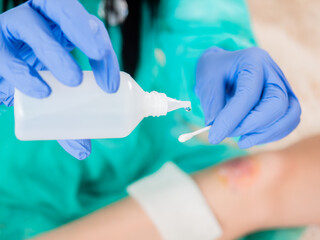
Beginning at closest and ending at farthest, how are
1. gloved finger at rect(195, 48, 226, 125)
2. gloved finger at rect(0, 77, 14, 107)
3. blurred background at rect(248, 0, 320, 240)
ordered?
gloved finger at rect(0, 77, 14, 107) → gloved finger at rect(195, 48, 226, 125) → blurred background at rect(248, 0, 320, 240)

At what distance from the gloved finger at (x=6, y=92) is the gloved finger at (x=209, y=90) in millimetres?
373

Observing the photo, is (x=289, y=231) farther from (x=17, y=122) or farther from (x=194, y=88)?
(x=17, y=122)

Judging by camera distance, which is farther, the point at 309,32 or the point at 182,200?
the point at 309,32

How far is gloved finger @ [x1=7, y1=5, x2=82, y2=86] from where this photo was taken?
1.65 feet

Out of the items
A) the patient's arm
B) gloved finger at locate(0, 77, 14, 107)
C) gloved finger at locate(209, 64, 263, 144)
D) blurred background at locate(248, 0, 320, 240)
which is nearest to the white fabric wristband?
the patient's arm

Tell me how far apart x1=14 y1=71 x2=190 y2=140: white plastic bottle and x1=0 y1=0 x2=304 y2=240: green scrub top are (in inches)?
12.7

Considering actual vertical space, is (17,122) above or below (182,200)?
above

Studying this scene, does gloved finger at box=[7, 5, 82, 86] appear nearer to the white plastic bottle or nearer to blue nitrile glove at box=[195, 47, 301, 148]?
the white plastic bottle

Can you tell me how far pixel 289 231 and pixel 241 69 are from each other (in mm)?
544

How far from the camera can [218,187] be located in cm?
90

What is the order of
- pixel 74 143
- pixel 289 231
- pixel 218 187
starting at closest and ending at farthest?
pixel 74 143
pixel 218 187
pixel 289 231

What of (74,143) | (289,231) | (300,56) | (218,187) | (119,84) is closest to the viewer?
(119,84)

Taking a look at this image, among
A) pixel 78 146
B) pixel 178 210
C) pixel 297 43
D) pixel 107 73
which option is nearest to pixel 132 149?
pixel 178 210

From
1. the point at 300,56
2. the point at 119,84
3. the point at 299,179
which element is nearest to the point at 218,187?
the point at 299,179
